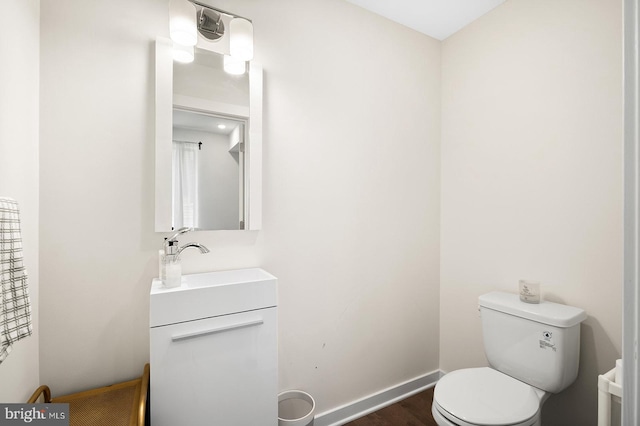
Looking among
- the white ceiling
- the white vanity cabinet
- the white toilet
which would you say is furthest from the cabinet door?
the white ceiling

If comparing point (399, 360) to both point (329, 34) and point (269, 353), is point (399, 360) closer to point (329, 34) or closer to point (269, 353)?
point (269, 353)

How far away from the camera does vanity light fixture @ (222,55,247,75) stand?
4.77 feet

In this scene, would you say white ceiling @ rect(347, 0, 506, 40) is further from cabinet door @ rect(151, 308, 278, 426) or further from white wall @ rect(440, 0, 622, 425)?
cabinet door @ rect(151, 308, 278, 426)

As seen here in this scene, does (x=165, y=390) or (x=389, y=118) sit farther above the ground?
(x=389, y=118)

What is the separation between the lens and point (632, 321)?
1.37ft

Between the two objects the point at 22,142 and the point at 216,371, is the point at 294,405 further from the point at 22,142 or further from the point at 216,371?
the point at 22,142

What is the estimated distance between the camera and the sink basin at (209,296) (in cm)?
111

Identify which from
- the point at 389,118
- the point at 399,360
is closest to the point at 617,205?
the point at 389,118

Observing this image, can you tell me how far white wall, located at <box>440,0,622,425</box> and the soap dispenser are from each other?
175cm

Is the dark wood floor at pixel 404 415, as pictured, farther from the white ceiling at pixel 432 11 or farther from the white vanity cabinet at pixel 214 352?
the white ceiling at pixel 432 11

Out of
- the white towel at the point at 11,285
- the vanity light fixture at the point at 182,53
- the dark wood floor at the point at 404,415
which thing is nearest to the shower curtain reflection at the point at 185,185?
the vanity light fixture at the point at 182,53

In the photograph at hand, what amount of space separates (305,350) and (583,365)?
139cm

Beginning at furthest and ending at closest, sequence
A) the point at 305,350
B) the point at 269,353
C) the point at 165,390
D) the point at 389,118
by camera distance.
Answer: the point at 389,118
the point at 305,350
the point at 269,353
the point at 165,390

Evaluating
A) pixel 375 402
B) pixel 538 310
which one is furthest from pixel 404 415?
pixel 538 310
